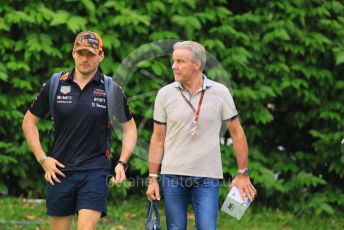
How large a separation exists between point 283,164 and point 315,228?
111cm

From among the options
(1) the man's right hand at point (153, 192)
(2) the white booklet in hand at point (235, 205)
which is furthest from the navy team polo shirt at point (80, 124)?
(2) the white booklet in hand at point (235, 205)

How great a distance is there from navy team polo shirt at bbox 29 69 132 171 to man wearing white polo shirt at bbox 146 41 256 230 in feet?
1.50

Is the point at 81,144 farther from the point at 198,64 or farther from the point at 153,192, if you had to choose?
the point at 198,64

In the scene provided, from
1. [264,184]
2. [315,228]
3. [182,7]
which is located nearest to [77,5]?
[182,7]

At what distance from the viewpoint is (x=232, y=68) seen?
364 inches

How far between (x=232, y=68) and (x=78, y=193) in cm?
401

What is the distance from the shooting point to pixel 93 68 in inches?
224

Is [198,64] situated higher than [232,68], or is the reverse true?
[232,68]

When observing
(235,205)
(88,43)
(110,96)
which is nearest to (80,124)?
(110,96)

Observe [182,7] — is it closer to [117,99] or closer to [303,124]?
[303,124]

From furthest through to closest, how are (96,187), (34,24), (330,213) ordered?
(330,213) < (34,24) < (96,187)

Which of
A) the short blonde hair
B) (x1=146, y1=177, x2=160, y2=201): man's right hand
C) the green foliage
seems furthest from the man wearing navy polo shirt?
the green foliage

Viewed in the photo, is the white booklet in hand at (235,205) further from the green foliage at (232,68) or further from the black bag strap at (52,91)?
the green foliage at (232,68)

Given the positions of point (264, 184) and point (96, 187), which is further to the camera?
point (264, 184)
